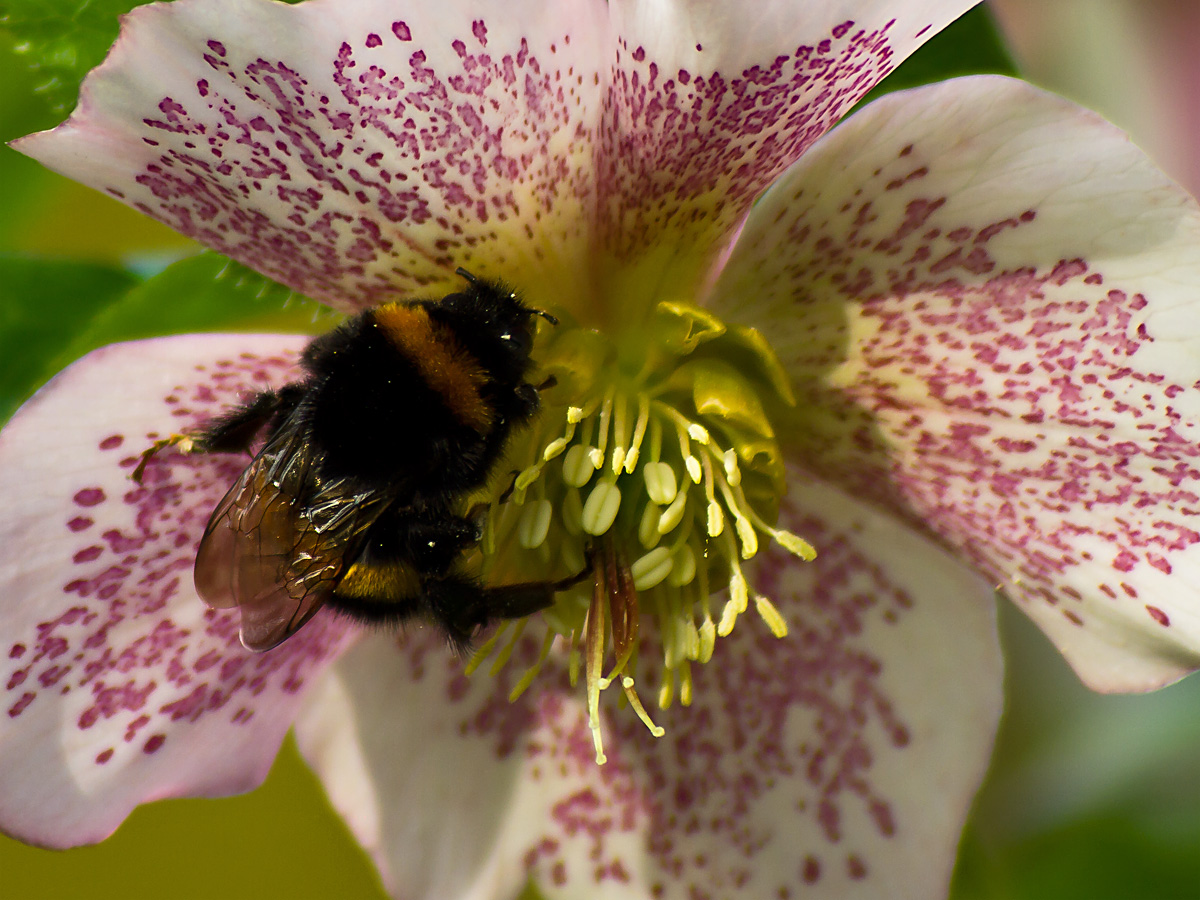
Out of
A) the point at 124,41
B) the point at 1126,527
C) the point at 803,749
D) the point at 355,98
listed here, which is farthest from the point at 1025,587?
the point at 124,41

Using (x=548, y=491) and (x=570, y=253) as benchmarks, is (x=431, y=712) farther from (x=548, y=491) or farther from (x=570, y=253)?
(x=570, y=253)

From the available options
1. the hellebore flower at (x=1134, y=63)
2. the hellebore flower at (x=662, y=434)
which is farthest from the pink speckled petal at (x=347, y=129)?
the hellebore flower at (x=1134, y=63)

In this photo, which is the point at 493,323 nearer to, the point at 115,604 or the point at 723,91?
the point at 723,91

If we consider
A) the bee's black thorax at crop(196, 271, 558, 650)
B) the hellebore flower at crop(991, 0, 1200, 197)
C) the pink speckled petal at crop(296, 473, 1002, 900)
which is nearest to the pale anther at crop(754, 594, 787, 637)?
the pink speckled petal at crop(296, 473, 1002, 900)

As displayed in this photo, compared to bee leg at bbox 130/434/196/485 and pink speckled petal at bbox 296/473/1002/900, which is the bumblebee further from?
pink speckled petal at bbox 296/473/1002/900

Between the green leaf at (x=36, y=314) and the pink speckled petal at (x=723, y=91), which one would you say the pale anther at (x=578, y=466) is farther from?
the green leaf at (x=36, y=314)

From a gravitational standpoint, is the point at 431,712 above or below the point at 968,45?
below

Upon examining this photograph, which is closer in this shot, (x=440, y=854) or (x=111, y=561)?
(x=111, y=561)
